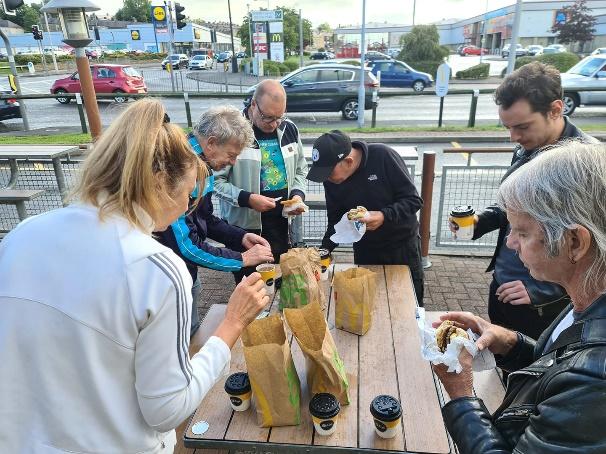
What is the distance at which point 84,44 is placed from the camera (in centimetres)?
536

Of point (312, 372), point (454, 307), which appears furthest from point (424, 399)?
point (454, 307)

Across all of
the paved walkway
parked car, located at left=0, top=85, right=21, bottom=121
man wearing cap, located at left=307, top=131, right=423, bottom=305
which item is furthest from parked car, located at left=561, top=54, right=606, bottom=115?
parked car, located at left=0, top=85, right=21, bottom=121

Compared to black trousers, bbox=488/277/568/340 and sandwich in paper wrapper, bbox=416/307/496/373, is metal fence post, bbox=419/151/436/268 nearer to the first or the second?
black trousers, bbox=488/277/568/340

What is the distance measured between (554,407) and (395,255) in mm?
2126

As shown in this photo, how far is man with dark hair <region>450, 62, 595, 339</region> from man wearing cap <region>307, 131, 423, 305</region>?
70 cm

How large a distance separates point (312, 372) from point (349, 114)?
1344cm

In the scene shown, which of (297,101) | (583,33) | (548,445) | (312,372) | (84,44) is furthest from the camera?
(583,33)

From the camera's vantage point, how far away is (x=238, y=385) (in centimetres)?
172

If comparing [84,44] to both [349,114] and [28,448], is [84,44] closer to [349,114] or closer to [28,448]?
[28,448]

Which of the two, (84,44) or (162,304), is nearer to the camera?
(162,304)

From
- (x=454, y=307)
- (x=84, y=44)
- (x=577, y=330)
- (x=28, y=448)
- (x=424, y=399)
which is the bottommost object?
(x=454, y=307)

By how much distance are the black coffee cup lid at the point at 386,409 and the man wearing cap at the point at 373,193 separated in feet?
4.12

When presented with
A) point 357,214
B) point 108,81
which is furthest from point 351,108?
point 357,214

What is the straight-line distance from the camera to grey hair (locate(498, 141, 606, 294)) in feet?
3.52
